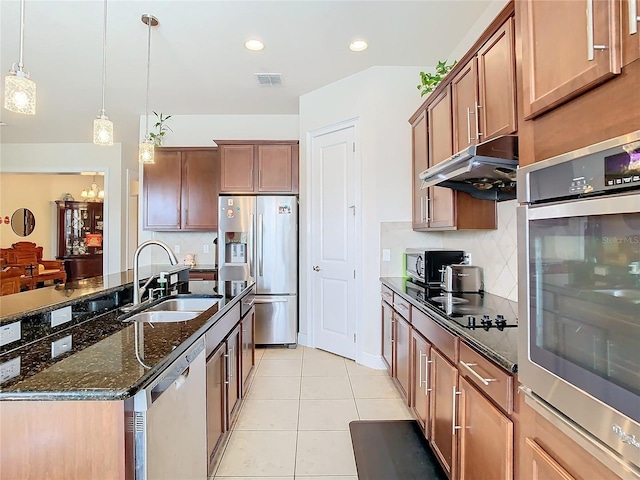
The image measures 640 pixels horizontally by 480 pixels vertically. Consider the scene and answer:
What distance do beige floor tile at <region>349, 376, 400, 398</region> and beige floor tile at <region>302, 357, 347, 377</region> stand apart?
0.71 feet

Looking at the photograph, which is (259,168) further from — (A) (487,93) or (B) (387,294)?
(A) (487,93)

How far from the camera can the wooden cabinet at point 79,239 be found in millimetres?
9242

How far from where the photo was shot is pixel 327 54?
3432 millimetres

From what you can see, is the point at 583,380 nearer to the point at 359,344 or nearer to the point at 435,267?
the point at 435,267

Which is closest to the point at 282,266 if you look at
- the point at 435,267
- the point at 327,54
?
the point at 435,267

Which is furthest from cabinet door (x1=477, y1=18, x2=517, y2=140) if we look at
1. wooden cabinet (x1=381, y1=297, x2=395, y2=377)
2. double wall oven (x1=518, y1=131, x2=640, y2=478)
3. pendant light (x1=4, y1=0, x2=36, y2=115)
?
pendant light (x1=4, y1=0, x2=36, y2=115)

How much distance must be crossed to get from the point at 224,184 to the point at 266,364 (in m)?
2.19

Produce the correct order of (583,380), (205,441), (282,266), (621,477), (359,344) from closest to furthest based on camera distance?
(621,477)
(583,380)
(205,441)
(359,344)
(282,266)

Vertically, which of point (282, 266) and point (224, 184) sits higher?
point (224, 184)

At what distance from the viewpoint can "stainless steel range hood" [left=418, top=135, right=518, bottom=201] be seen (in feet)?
5.63

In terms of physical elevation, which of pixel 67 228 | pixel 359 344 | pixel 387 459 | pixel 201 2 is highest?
pixel 201 2

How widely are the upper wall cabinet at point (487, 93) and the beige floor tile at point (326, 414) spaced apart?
204 centimetres

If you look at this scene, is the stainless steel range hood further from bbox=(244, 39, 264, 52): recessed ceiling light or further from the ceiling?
bbox=(244, 39, 264, 52): recessed ceiling light

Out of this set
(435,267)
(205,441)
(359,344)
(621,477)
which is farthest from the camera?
(359,344)
